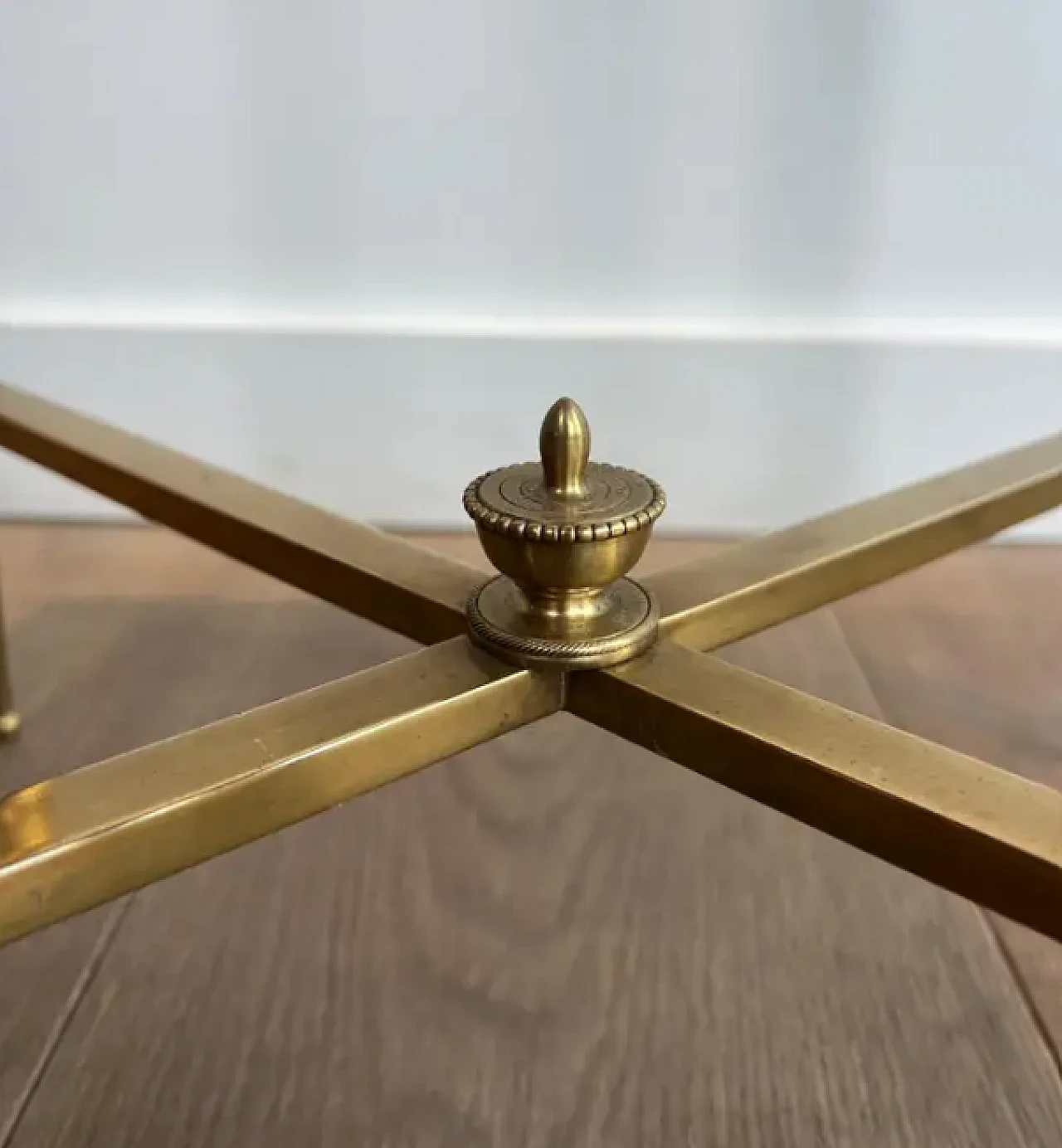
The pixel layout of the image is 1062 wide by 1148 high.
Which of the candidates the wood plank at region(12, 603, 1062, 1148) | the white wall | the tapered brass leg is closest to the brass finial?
the wood plank at region(12, 603, 1062, 1148)

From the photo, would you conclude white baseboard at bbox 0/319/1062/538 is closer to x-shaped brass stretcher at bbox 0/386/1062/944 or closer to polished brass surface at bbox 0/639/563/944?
x-shaped brass stretcher at bbox 0/386/1062/944

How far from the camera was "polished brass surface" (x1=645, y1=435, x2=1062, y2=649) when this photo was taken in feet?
1.61

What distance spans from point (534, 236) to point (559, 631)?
1.73ft

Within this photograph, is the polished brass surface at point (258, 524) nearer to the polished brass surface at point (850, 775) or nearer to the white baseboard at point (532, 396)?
the polished brass surface at point (850, 775)

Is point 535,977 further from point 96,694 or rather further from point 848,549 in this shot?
point 96,694

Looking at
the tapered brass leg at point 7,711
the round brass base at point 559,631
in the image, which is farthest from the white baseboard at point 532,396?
the round brass base at point 559,631

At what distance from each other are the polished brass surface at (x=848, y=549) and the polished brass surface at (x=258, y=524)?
0.09 meters

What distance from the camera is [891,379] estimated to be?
94cm

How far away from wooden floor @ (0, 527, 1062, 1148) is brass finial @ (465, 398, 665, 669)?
0.57ft

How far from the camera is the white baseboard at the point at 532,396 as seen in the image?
930 millimetres

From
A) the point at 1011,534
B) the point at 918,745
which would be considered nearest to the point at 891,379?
the point at 1011,534

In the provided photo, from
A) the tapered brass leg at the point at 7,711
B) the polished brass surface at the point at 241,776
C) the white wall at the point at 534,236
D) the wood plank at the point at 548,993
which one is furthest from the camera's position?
the white wall at the point at 534,236

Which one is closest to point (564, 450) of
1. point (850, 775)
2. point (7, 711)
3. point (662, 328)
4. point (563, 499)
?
point (563, 499)

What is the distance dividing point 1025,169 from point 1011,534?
0.28 m
